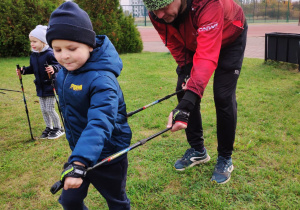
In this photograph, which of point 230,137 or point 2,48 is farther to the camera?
point 2,48

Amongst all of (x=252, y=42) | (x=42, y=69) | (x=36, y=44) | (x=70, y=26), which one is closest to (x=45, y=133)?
(x=42, y=69)

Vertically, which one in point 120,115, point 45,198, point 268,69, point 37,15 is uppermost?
point 37,15

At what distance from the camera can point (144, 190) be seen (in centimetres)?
301

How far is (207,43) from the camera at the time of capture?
7.36ft

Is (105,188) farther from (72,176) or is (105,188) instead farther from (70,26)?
(70,26)

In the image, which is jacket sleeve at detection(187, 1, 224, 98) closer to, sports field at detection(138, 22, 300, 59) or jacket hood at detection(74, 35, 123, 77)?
jacket hood at detection(74, 35, 123, 77)

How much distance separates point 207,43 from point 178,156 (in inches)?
72.7

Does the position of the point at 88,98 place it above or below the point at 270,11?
below

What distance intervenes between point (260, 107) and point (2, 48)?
1188cm

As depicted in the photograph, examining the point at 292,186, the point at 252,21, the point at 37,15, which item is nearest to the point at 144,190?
the point at 292,186

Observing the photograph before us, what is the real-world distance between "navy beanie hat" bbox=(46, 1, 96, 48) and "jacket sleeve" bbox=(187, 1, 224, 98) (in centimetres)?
86

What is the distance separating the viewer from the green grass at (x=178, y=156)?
285 cm

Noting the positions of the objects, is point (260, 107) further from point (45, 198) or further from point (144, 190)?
point (45, 198)

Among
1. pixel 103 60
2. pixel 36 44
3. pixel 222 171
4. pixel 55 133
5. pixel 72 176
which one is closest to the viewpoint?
pixel 72 176
